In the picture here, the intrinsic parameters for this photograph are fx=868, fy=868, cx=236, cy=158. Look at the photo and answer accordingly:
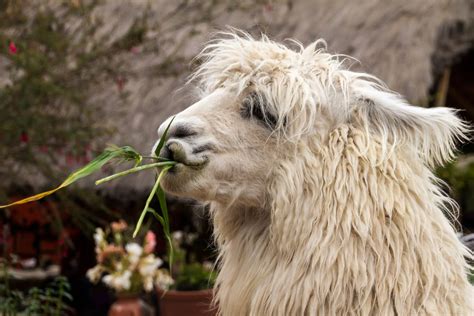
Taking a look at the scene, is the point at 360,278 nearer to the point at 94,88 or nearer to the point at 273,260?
the point at 273,260

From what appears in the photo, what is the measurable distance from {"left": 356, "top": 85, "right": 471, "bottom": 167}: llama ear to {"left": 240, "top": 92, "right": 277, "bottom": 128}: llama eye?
0.82ft

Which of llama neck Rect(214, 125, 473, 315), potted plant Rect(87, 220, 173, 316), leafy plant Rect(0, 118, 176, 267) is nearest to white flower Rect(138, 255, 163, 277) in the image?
Result: potted plant Rect(87, 220, 173, 316)

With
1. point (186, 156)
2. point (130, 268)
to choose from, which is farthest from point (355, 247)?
point (130, 268)

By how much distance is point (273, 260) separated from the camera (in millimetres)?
2270

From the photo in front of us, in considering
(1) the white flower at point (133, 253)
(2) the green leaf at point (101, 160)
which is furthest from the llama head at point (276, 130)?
(1) the white flower at point (133, 253)

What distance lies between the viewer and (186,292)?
6230 mm

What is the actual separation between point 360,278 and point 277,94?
1.76 feet

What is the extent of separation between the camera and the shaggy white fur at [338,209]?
85.6 inches

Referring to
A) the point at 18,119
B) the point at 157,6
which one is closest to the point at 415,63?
the point at 157,6

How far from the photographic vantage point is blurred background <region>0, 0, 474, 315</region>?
602cm

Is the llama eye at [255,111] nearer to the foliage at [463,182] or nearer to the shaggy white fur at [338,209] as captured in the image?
the shaggy white fur at [338,209]

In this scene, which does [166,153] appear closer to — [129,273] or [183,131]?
[183,131]

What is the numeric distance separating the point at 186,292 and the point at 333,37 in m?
3.86

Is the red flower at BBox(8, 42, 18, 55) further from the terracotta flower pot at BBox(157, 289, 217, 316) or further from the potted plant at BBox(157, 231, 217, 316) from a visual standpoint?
the terracotta flower pot at BBox(157, 289, 217, 316)
